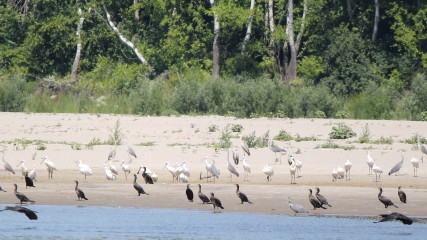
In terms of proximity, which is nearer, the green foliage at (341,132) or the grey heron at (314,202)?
the grey heron at (314,202)

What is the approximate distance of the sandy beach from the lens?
18656 millimetres

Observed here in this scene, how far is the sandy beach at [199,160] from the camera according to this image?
61.2ft

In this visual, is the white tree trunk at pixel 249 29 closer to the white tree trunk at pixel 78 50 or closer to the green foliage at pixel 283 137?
the white tree trunk at pixel 78 50

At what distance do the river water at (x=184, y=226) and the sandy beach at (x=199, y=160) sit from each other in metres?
0.37

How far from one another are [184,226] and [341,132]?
30.9ft

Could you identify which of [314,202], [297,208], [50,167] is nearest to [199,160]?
[50,167]

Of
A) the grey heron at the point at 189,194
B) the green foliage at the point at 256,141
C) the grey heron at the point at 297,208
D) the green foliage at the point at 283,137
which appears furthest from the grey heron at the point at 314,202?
the green foliage at the point at 283,137

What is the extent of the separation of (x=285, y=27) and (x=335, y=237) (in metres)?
24.6

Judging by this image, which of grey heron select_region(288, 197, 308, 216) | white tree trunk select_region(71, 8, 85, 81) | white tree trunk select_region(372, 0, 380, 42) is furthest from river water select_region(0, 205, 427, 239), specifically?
white tree trunk select_region(71, 8, 85, 81)

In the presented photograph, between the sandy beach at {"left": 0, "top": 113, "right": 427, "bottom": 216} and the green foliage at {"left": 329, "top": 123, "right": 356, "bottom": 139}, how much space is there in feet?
0.94

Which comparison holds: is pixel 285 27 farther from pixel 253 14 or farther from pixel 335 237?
pixel 335 237

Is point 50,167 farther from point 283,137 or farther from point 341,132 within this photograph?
point 341,132

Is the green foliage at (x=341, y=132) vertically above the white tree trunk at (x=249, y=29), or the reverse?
the white tree trunk at (x=249, y=29)

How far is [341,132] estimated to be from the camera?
1011 inches
